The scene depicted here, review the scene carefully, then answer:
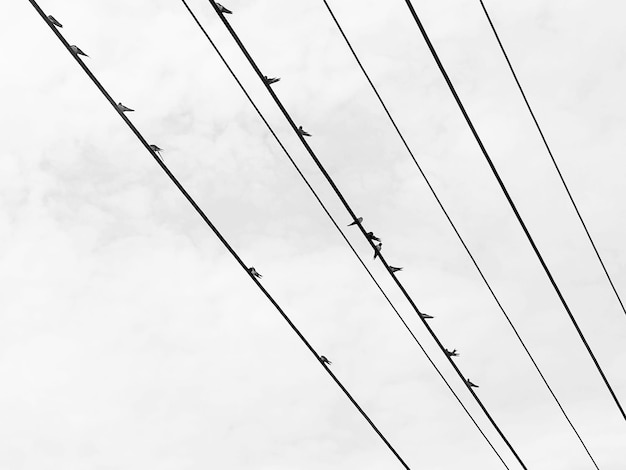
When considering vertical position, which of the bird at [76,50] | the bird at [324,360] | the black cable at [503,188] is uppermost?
the black cable at [503,188]

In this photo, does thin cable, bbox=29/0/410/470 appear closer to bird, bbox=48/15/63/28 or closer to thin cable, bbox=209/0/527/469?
bird, bbox=48/15/63/28

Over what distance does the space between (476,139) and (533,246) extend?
5.05 feet

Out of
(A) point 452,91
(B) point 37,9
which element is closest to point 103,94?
(B) point 37,9

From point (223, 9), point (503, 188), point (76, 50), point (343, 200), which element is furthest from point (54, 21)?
point (503, 188)

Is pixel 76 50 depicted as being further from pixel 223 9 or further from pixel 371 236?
pixel 371 236

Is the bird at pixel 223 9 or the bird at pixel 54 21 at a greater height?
the bird at pixel 223 9

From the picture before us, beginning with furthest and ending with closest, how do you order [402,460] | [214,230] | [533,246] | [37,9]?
[402,460] → [533,246] → [214,230] → [37,9]

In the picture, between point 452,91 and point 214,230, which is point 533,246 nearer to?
point 452,91

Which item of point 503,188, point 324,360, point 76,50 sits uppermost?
point 503,188

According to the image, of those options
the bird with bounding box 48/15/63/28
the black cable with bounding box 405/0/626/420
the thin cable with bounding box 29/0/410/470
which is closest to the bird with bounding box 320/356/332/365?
the thin cable with bounding box 29/0/410/470

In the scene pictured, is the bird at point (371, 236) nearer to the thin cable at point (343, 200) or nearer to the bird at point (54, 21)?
the thin cable at point (343, 200)

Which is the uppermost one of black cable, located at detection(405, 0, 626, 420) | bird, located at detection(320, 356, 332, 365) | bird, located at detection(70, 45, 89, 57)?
black cable, located at detection(405, 0, 626, 420)

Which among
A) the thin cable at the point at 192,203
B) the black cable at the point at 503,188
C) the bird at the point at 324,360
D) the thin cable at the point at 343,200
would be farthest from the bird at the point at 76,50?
the bird at the point at 324,360

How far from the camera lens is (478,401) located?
852 cm
